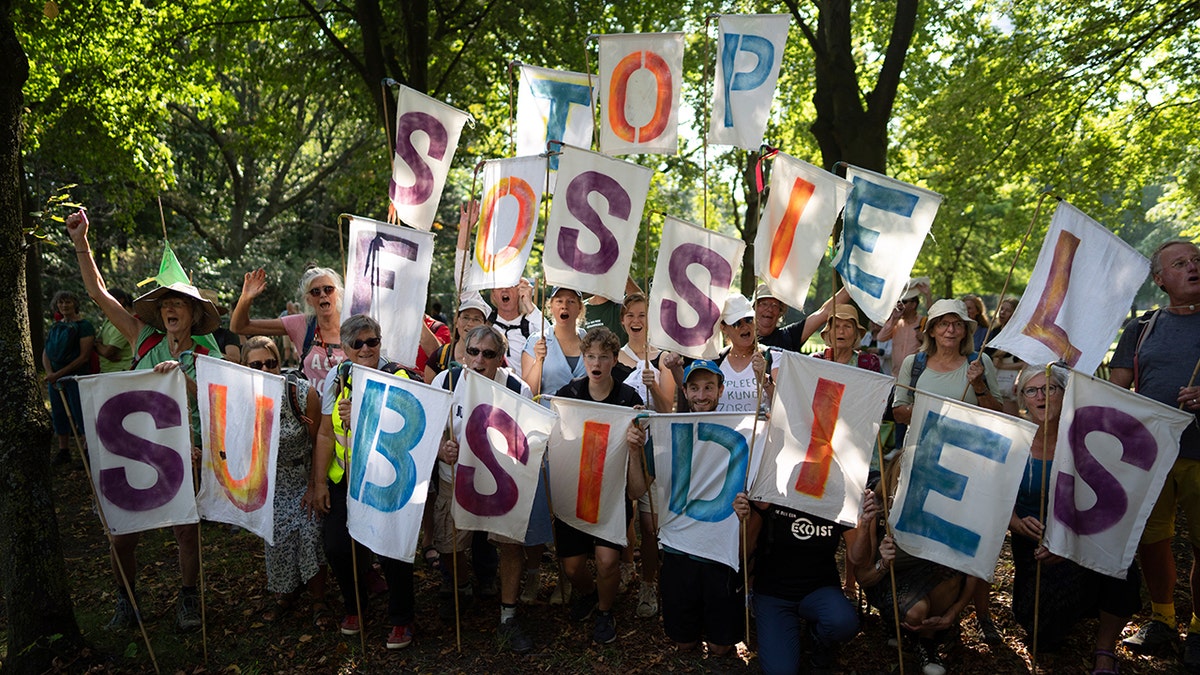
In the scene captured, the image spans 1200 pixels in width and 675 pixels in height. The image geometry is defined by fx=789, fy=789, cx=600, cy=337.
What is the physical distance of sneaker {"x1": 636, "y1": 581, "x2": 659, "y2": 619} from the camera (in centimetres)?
546

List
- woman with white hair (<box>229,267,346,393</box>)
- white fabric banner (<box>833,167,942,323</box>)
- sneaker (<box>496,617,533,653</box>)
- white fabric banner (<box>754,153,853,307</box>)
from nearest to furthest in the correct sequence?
white fabric banner (<box>833,167,942,323</box>) < sneaker (<box>496,617,533,653</box>) < white fabric banner (<box>754,153,853,307</box>) < woman with white hair (<box>229,267,346,393</box>)

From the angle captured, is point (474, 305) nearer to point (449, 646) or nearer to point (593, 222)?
point (593, 222)

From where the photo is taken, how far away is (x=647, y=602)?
18.0ft

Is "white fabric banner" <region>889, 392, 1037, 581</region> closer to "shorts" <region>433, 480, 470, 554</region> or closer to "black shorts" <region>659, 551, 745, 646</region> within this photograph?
"black shorts" <region>659, 551, 745, 646</region>

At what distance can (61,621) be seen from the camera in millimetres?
4562

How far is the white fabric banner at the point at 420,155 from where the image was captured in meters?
6.25

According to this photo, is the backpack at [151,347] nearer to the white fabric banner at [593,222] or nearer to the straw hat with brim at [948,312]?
the white fabric banner at [593,222]

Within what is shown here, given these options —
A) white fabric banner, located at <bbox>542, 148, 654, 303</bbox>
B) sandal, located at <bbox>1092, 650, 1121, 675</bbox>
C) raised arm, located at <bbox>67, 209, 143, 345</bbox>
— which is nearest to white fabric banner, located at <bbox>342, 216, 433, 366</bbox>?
white fabric banner, located at <bbox>542, 148, 654, 303</bbox>

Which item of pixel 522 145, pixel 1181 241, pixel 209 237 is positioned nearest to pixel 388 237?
pixel 522 145

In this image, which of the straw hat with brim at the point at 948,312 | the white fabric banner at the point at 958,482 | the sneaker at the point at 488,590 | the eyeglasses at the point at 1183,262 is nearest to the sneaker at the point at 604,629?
the sneaker at the point at 488,590

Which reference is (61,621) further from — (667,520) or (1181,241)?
(1181,241)

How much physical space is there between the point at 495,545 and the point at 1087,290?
429 centimetres

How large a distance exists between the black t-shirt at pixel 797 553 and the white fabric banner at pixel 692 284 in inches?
54.6

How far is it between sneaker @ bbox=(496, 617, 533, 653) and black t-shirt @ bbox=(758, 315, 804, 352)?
8.96 ft
